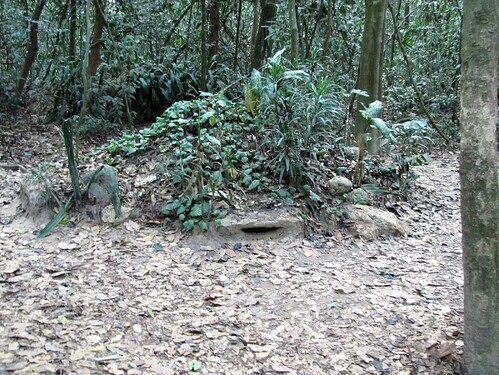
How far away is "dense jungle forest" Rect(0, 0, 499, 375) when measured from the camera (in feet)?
9.11

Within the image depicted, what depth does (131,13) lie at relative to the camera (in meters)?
9.57

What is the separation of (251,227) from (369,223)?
4.00 feet

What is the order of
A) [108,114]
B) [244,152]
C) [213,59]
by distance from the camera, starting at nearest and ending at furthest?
[244,152] < [108,114] < [213,59]

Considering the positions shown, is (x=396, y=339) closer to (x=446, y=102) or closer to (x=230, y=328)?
(x=230, y=328)

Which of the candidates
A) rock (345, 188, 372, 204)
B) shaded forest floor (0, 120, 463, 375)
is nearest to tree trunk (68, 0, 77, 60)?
shaded forest floor (0, 120, 463, 375)

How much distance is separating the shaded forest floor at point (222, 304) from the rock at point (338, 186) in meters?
0.58

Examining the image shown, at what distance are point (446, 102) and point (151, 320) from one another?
29.2 ft

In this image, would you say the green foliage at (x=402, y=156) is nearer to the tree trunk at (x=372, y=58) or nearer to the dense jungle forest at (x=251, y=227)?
the dense jungle forest at (x=251, y=227)

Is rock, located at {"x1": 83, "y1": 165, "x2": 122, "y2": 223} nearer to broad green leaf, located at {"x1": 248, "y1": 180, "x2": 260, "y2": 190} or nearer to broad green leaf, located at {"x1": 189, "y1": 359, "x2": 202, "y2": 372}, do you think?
broad green leaf, located at {"x1": 248, "y1": 180, "x2": 260, "y2": 190}

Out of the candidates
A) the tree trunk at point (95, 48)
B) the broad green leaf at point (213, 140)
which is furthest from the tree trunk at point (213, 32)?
the broad green leaf at point (213, 140)

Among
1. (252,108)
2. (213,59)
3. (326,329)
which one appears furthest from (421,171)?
(326,329)

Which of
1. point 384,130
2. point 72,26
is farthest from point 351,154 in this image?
point 72,26

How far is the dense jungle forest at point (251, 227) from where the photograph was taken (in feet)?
9.11

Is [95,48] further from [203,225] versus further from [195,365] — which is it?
[195,365]
